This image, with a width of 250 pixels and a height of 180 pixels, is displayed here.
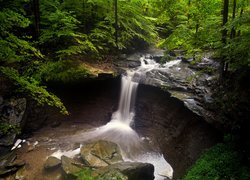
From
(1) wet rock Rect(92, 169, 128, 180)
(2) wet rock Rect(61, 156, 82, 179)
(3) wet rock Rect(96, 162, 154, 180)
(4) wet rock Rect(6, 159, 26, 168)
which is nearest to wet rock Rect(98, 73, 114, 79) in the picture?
(2) wet rock Rect(61, 156, 82, 179)

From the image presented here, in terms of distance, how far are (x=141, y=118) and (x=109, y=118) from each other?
1941 millimetres

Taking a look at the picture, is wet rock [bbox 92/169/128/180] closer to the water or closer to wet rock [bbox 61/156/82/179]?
wet rock [bbox 61/156/82/179]

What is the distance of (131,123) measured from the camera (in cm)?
1409

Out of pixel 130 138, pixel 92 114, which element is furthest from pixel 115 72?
pixel 130 138

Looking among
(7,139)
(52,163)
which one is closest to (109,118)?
(52,163)

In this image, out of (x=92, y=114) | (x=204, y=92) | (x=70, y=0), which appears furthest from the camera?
(x=70, y=0)

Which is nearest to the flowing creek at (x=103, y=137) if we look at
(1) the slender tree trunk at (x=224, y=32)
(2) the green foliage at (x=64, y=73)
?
(2) the green foliage at (x=64, y=73)

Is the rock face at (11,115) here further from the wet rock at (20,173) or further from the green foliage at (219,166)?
the green foliage at (219,166)

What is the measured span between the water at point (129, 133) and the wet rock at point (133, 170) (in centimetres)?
85

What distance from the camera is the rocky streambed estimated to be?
10383 millimetres

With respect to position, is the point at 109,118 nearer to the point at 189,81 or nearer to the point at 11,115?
the point at 189,81

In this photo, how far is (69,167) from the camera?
32.6ft

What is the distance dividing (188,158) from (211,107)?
248 cm

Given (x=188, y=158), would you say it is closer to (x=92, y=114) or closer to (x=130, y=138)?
(x=130, y=138)
